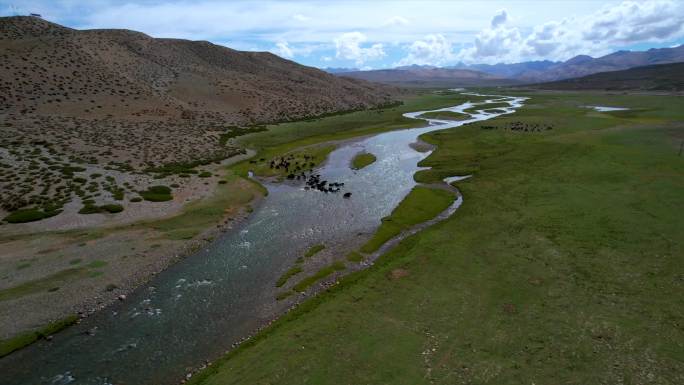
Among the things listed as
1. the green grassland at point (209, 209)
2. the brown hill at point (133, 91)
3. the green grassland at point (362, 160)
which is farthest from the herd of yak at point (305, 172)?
the brown hill at point (133, 91)

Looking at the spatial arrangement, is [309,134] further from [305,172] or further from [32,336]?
[32,336]

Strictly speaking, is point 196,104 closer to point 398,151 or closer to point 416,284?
point 398,151

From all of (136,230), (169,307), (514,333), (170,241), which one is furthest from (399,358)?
(136,230)

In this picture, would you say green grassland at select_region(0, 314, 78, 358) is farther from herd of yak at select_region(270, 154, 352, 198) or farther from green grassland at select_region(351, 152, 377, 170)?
green grassland at select_region(351, 152, 377, 170)

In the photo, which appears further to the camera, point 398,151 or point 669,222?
point 398,151

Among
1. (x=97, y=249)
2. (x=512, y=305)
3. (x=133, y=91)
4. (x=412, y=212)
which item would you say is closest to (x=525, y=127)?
(x=412, y=212)

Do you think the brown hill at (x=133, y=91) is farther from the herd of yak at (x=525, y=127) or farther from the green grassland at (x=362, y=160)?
the herd of yak at (x=525, y=127)

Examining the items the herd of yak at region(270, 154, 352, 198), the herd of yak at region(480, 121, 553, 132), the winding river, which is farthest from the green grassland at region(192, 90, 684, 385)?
the herd of yak at region(480, 121, 553, 132)
